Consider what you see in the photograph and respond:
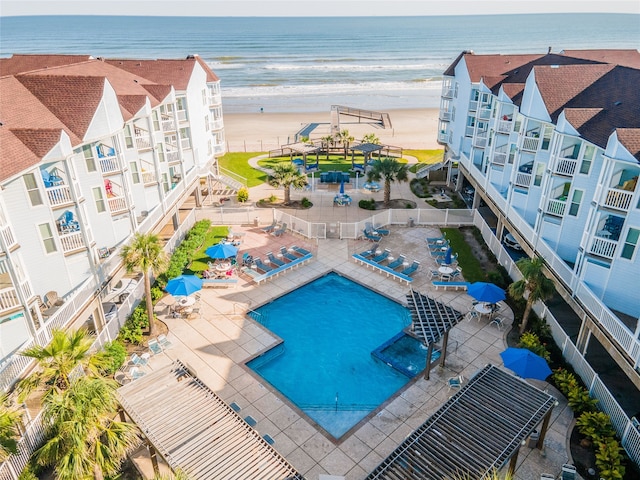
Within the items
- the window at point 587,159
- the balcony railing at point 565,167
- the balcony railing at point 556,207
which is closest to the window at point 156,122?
the balcony railing at point 565,167

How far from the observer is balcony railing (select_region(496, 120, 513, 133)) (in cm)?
3036

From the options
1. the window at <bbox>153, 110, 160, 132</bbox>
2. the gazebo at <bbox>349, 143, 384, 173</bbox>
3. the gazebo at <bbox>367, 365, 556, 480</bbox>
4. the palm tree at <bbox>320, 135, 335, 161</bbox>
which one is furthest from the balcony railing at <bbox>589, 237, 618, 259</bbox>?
the palm tree at <bbox>320, 135, 335, 161</bbox>

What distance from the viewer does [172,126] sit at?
110 ft

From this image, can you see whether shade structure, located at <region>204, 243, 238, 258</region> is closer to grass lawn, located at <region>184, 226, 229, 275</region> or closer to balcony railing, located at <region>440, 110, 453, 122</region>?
grass lawn, located at <region>184, 226, 229, 275</region>

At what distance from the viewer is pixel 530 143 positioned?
26297 mm

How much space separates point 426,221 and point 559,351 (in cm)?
1615

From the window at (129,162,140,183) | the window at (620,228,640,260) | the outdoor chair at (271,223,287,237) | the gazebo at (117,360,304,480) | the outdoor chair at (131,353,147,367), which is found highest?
the window at (129,162,140,183)

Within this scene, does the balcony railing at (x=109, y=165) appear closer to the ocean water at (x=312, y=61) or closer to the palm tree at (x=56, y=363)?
the palm tree at (x=56, y=363)

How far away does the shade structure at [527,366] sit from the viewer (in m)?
17.2

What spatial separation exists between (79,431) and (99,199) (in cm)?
1473

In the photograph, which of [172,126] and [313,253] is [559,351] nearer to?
[313,253]

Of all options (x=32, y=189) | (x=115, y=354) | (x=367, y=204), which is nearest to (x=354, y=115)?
(x=367, y=204)

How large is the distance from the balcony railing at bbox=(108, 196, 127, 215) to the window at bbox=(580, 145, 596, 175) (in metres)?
24.4

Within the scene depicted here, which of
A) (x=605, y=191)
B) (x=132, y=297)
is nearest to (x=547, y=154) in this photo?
(x=605, y=191)
